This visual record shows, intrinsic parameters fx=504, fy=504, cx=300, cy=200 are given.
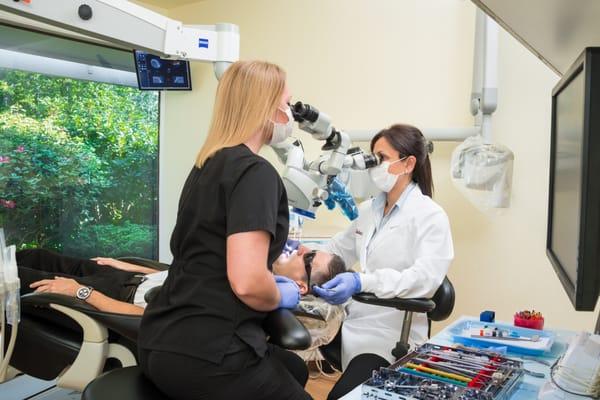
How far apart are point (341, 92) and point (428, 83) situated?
528 millimetres

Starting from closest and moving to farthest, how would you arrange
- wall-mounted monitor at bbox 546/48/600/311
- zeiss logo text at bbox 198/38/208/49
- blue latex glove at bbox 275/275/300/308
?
wall-mounted monitor at bbox 546/48/600/311, blue latex glove at bbox 275/275/300/308, zeiss logo text at bbox 198/38/208/49

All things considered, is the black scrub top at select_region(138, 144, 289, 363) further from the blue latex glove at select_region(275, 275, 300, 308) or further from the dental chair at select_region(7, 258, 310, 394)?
the dental chair at select_region(7, 258, 310, 394)

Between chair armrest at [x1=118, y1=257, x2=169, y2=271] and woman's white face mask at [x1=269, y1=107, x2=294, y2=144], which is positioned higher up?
Result: woman's white face mask at [x1=269, y1=107, x2=294, y2=144]

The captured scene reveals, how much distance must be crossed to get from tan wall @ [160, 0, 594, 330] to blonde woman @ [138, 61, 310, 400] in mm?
1605

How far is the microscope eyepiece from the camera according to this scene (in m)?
1.38

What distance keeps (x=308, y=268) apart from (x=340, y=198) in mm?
255

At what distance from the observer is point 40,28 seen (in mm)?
2898

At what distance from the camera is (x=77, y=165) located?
3.12 meters

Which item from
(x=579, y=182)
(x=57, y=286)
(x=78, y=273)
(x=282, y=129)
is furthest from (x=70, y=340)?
(x=579, y=182)

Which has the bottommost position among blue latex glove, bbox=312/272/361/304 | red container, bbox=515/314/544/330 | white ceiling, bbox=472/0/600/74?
red container, bbox=515/314/544/330

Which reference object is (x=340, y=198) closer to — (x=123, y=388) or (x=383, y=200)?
(x=383, y=200)

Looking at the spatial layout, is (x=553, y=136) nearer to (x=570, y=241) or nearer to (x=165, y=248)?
(x=570, y=241)

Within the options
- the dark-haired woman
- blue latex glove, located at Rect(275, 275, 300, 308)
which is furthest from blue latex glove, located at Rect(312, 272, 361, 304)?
blue latex glove, located at Rect(275, 275, 300, 308)

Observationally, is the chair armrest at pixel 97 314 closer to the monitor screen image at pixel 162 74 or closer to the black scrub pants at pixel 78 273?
the black scrub pants at pixel 78 273
